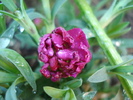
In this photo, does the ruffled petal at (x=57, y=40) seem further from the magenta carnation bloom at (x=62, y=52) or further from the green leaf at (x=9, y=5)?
the green leaf at (x=9, y=5)

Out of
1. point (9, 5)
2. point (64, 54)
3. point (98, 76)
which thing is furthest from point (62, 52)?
point (9, 5)

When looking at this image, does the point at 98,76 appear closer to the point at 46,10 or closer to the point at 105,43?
the point at 105,43

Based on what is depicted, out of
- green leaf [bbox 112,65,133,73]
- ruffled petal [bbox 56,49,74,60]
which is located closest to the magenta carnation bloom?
ruffled petal [bbox 56,49,74,60]

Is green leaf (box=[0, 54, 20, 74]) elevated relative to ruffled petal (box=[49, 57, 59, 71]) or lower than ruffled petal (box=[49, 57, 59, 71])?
elevated

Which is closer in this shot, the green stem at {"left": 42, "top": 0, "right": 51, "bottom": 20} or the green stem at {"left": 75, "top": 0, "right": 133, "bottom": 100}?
the green stem at {"left": 75, "top": 0, "right": 133, "bottom": 100}

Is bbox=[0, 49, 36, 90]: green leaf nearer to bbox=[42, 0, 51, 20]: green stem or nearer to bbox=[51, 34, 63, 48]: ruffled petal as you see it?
bbox=[51, 34, 63, 48]: ruffled petal

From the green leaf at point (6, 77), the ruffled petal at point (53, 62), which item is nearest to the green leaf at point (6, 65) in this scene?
the green leaf at point (6, 77)
